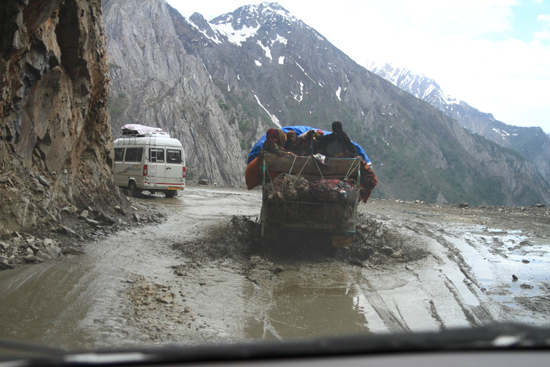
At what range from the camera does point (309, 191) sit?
7.62 metres

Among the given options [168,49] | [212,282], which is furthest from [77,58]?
[168,49]

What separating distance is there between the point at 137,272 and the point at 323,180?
12.1 ft

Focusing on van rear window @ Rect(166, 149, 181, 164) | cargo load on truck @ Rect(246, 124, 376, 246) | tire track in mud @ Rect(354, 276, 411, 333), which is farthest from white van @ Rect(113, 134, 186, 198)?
tire track in mud @ Rect(354, 276, 411, 333)

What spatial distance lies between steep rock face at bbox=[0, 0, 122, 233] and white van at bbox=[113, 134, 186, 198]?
4255mm

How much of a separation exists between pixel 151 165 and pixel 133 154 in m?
1.15

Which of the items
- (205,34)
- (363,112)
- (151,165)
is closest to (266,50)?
(205,34)

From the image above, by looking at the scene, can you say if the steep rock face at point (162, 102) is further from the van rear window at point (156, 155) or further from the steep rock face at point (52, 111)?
the steep rock face at point (52, 111)

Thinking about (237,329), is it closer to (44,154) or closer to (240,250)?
(240,250)

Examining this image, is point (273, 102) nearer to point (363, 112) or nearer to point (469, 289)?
point (363, 112)

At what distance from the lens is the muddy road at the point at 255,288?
4.30 m

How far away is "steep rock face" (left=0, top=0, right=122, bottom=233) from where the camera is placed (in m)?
6.57

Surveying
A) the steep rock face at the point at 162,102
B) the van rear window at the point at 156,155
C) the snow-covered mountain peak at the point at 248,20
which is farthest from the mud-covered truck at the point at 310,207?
the snow-covered mountain peak at the point at 248,20

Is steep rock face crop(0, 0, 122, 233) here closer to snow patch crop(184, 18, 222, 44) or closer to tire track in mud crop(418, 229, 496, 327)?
tire track in mud crop(418, 229, 496, 327)

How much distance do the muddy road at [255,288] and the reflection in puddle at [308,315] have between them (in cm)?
2
